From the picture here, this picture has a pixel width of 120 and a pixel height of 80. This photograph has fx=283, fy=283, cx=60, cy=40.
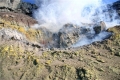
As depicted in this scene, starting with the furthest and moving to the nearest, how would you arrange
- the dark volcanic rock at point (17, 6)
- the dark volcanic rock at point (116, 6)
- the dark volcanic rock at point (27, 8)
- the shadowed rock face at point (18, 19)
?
the dark volcanic rock at point (27, 8), the dark volcanic rock at point (116, 6), the dark volcanic rock at point (17, 6), the shadowed rock face at point (18, 19)

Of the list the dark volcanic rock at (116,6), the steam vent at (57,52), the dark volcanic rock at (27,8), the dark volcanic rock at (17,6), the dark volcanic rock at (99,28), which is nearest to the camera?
the steam vent at (57,52)

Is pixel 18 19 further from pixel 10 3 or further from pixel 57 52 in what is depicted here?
pixel 57 52

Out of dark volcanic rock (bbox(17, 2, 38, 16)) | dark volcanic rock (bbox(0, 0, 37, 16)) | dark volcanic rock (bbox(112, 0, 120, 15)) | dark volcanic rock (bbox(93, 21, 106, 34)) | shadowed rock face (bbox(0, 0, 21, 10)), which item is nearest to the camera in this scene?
dark volcanic rock (bbox(93, 21, 106, 34))

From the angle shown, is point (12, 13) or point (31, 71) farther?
point (12, 13)

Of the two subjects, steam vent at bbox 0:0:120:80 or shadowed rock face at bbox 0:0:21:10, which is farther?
shadowed rock face at bbox 0:0:21:10

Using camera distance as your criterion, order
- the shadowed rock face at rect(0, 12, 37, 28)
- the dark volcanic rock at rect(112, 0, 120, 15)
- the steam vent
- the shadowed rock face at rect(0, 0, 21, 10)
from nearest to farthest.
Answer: the steam vent, the shadowed rock face at rect(0, 12, 37, 28), the dark volcanic rock at rect(112, 0, 120, 15), the shadowed rock face at rect(0, 0, 21, 10)

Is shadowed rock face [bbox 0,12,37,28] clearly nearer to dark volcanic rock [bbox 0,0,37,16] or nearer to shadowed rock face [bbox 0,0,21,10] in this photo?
dark volcanic rock [bbox 0,0,37,16]

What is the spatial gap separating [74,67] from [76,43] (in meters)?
51.0

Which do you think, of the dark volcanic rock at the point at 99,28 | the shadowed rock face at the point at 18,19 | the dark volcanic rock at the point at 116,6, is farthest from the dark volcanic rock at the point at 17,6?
the dark volcanic rock at the point at 116,6

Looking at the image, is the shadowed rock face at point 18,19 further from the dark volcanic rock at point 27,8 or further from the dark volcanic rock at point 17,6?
the dark volcanic rock at point 27,8

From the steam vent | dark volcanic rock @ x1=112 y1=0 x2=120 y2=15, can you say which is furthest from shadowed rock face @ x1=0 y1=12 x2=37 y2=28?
dark volcanic rock @ x1=112 y1=0 x2=120 y2=15

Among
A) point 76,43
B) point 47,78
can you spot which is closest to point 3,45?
point 47,78

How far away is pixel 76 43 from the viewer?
123 m

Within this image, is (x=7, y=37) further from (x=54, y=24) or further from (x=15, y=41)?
(x=54, y=24)
